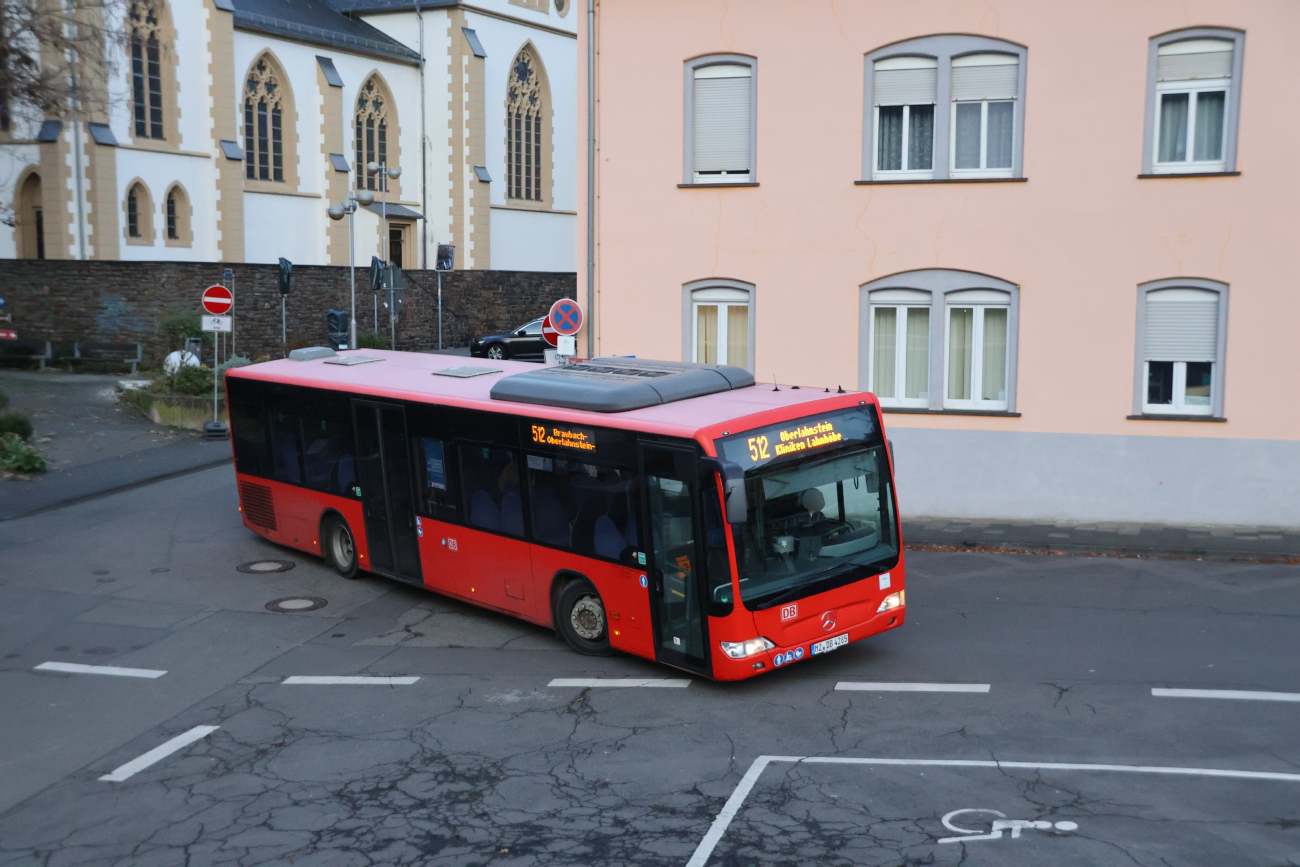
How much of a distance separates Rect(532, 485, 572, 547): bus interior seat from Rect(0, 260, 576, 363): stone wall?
75.7 feet

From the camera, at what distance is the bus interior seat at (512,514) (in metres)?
10.8

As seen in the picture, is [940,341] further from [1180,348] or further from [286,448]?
[286,448]

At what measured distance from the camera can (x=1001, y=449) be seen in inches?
630

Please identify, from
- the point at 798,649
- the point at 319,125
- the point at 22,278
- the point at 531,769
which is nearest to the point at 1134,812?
the point at 798,649

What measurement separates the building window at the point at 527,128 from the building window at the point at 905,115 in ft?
120

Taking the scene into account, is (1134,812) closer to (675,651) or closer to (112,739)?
(675,651)

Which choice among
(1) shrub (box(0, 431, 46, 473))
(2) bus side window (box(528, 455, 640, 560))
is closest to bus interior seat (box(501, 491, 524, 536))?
(2) bus side window (box(528, 455, 640, 560))

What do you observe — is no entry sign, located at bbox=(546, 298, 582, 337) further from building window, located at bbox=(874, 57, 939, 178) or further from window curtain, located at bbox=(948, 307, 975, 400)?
window curtain, located at bbox=(948, 307, 975, 400)

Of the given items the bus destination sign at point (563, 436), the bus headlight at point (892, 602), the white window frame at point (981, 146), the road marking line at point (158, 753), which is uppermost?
the white window frame at point (981, 146)

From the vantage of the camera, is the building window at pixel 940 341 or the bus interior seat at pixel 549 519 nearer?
the bus interior seat at pixel 549 519

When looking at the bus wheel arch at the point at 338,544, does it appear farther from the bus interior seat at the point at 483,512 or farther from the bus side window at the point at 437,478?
the bus interior seat at the point at 483,512

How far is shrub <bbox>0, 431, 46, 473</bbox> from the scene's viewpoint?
1898 centimetres

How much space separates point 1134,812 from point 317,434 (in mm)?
9558

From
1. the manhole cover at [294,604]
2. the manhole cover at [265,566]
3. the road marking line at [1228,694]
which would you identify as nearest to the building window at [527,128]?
the manhole cover at [265,566]
